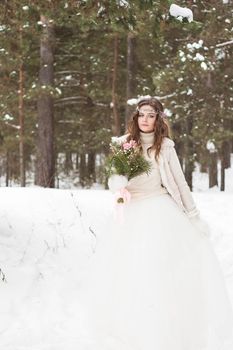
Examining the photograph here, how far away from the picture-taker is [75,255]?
688cm

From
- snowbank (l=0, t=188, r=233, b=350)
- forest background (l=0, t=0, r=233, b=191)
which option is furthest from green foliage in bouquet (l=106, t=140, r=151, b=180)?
forest background (l=0, t=0, r=233, b=191)

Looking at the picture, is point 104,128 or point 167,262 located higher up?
point 104,128

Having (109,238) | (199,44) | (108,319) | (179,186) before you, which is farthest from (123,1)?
(199,44)

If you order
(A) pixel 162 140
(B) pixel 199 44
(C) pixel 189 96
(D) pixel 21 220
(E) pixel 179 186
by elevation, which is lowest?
(D) pixel 21 220

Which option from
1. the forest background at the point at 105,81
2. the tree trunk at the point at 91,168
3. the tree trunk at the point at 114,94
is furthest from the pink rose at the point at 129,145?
the tree trunk at the point at 91,168

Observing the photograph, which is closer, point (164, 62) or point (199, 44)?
point (199, 44)

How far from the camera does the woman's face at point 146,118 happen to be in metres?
4.34

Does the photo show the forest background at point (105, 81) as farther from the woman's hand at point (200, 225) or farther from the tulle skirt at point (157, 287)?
the tulle skirt at point (157, 287)

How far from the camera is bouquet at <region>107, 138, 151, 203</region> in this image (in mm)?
4145

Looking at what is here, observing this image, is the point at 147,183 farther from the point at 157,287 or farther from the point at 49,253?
the point at 49,253

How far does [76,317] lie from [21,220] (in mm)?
3046

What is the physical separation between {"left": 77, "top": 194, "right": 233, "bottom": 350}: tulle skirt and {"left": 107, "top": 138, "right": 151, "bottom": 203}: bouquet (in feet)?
0.88

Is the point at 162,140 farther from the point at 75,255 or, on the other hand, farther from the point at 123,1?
the point at 75,255

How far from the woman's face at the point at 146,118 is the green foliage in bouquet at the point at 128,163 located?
0.22m
